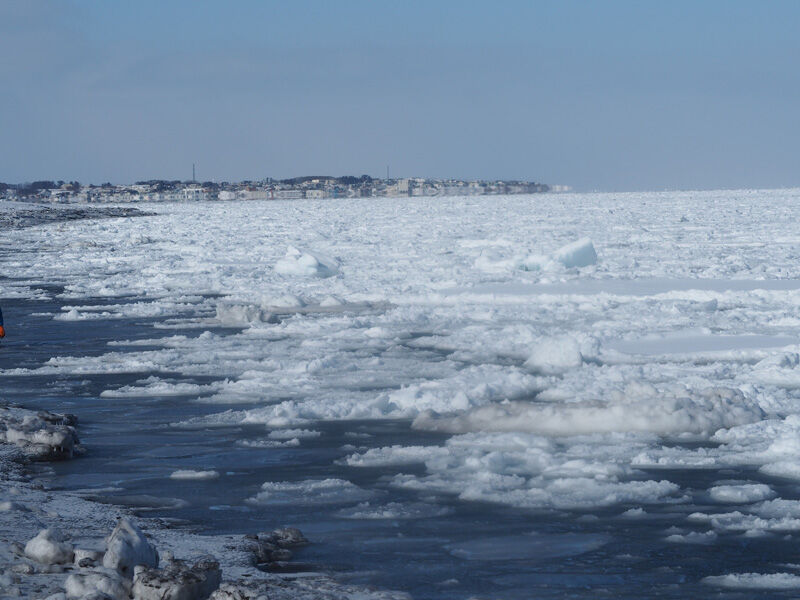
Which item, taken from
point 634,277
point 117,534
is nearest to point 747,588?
point 117,534

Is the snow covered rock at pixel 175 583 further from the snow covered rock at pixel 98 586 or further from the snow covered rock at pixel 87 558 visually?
the snow covered rock at pixel 87 558

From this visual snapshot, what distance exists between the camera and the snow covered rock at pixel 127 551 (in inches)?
193

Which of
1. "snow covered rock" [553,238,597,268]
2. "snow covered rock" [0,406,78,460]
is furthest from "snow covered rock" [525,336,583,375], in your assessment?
"snow covered rock" [553,238,597,268]

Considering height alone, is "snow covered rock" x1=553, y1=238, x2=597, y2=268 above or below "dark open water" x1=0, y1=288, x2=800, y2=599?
above

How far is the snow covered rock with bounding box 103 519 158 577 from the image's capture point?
4.91 meters

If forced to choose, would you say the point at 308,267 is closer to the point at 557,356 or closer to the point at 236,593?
the point at 557,356

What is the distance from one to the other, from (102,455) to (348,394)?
8.26 ft

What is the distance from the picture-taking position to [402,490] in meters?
6.64

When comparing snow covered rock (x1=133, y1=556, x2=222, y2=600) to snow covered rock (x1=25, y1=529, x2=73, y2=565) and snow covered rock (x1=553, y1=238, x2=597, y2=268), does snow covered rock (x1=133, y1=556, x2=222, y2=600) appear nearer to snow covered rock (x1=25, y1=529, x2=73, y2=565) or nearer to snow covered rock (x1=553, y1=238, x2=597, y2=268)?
snow covered rock (x1=25, y1=529, x2=73, y2=565)

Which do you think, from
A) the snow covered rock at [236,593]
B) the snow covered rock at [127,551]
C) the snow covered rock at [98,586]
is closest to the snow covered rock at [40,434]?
the snow covered rock at [127,551]

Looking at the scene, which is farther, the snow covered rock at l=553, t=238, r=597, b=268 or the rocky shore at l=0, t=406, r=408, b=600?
the snow covered rock at l=553, t=238, r=597, b=268

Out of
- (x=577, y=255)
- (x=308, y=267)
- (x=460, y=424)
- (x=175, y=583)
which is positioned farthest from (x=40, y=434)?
(x=577, y=255)

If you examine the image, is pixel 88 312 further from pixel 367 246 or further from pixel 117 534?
pixel 367 246

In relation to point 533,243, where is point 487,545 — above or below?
below
